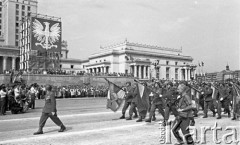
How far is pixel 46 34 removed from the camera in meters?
44.6

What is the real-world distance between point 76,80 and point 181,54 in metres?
75.6

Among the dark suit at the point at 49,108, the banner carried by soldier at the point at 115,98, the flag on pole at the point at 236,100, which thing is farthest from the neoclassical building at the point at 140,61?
the dark suit at the point at 49,108

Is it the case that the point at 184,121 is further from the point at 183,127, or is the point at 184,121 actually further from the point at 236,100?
the point at 236,100

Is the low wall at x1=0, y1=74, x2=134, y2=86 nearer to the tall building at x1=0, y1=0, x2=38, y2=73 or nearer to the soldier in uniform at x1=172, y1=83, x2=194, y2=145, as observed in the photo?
the soldier in uniform at x1=172, y1=83, x2=194, y2=145

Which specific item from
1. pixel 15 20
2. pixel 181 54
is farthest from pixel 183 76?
pixel 15 20

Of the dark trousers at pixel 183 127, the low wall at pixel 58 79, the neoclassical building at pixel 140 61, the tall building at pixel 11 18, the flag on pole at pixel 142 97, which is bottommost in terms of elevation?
the dark trousers at pixel 183 127

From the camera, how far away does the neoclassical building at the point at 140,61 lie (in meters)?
88.8

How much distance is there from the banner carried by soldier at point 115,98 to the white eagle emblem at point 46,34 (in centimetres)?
3238

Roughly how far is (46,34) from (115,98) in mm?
33416

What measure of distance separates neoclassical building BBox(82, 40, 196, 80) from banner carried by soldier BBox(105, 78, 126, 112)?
67.6 metres

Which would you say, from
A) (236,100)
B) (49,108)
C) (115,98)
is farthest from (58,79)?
(49,108)

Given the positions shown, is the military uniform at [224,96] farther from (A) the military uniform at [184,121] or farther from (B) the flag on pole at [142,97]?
(A) the military uniform at [184,121]

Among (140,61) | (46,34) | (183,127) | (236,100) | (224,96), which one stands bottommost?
(183,127)

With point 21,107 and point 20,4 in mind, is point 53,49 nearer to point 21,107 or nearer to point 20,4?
point 21,107
